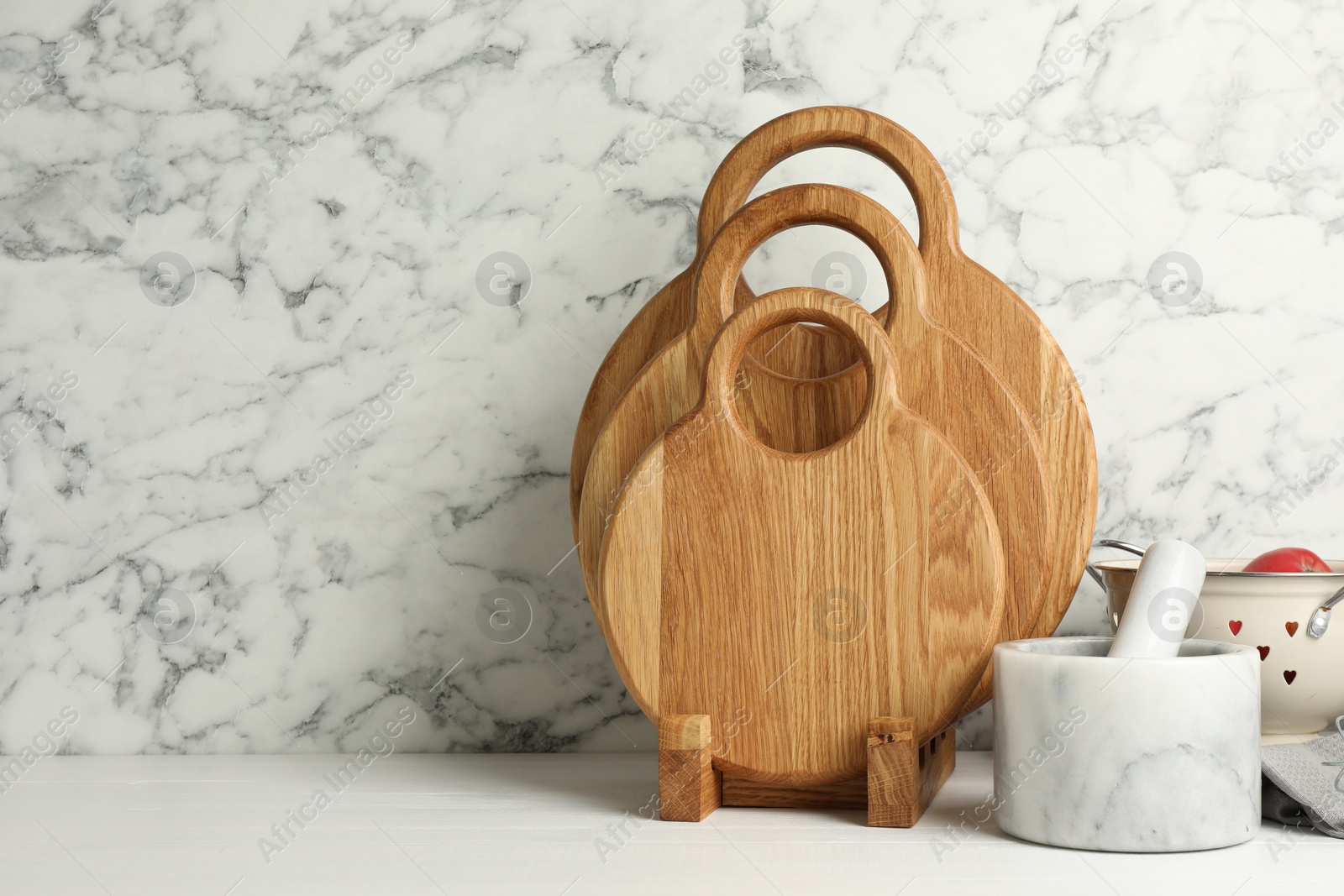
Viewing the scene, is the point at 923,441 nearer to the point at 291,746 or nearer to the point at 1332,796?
the point at 1332,796

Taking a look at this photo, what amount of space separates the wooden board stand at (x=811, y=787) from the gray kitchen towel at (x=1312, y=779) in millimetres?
205

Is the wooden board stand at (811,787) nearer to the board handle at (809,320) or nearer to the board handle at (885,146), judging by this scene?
the board handle at (809,320)

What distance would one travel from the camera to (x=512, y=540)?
0.95 m

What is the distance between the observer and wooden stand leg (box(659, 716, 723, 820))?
68 cm

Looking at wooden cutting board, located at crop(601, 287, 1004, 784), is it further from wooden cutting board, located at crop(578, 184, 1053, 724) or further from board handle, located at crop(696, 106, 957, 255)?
board handle, located at crop(696, 106, 957, 255)

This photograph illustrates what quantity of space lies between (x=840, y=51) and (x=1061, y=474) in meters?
0.43

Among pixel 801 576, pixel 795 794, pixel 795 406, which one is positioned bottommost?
pixel 795 794

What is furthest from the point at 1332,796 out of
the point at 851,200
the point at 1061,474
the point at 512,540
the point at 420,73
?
the point at 420,73

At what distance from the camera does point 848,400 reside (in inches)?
30.4

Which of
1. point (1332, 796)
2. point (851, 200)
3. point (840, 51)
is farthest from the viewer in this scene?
point (840, 51)

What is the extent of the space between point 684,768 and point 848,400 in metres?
0.28

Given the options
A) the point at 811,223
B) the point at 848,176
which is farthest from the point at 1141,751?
the point at 848,176

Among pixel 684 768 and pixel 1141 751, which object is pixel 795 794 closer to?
pixel 684 768

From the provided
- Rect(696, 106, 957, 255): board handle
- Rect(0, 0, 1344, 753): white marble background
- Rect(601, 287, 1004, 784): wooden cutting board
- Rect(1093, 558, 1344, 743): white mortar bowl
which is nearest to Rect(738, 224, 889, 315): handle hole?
Rect(0, 0, 1344, 753): white marble background
